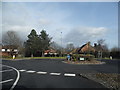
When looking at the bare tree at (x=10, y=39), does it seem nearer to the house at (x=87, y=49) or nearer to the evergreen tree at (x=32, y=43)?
the evergreen tree at (x=32, y=43)

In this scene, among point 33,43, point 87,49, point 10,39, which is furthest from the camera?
point 87,49

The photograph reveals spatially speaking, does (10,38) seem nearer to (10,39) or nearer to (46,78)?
(10,39)

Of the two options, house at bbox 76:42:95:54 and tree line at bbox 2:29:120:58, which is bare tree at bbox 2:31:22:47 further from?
house at bbox 76:42:95:54

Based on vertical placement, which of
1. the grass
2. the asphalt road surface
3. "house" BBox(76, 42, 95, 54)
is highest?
"house" BBox(76, 42, 95, 54)

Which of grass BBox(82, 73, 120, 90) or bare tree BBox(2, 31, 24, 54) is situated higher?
bare tree BBox(2, 31, 24, 54)

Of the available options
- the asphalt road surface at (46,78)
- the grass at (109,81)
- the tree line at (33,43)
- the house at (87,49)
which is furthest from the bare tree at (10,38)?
the grass at (109,81)

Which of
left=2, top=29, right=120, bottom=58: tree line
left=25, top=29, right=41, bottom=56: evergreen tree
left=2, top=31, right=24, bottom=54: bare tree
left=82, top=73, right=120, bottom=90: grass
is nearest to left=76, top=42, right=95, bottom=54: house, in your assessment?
left=2, top=29, right=120, bottom=58: tree line

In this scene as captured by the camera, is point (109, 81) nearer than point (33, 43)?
Yes

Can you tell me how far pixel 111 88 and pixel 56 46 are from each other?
8594 centimetres

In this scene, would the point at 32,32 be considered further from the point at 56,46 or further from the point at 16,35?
the point at 56,46

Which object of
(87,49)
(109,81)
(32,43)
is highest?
(32,43)

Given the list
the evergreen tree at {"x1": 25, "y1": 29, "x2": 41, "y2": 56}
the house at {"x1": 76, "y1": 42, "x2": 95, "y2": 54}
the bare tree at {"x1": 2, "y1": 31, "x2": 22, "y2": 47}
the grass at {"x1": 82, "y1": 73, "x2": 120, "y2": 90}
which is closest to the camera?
the grass at {"x1": 82, "y1": 73, "x2": 120, "y2": 90}

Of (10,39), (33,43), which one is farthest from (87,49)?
(10,39)

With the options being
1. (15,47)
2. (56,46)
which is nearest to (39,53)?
(15,47)
